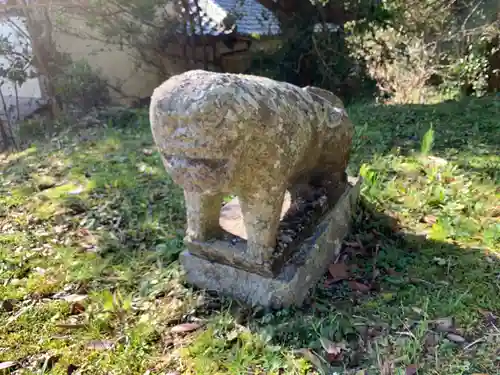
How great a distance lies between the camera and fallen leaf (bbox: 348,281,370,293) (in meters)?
2.18

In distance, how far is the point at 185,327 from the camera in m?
1.94

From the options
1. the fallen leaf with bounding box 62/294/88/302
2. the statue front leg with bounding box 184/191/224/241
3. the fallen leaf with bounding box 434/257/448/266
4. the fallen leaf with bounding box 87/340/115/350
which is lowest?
the fallen leaf with bounding box 87/340/115/350

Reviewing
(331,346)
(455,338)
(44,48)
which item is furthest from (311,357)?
(44,48)

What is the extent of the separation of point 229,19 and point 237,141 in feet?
20.7

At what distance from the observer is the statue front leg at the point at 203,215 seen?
1918mm

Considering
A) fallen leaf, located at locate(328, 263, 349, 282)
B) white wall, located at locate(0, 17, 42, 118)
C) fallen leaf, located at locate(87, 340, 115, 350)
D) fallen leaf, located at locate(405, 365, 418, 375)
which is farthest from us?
white wall, located at locate(0, 17, 42, 118)

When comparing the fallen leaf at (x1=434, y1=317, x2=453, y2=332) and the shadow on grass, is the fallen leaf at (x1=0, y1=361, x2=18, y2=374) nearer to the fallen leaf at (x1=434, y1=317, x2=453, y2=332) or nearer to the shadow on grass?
the shadow on grass

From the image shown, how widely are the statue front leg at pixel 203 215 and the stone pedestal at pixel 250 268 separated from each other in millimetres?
A: 44

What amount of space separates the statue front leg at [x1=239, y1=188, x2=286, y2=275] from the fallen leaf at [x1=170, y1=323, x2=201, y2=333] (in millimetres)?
387

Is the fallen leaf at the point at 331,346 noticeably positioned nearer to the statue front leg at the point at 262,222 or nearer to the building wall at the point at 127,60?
the statue front leg at the point at 262,222

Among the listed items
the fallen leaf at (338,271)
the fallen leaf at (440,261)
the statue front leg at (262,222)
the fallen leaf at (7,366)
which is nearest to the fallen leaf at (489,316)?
the fallen leaf at (440,261)

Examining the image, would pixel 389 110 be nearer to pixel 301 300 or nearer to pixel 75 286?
pixel 301 300

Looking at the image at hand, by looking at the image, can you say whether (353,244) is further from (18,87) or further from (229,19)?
(18,87)

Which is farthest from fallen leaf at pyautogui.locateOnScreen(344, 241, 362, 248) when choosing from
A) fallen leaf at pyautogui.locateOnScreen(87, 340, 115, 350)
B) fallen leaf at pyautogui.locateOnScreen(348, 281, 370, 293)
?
fallen leaf at pyautogui.locateOnScreen(87, 340, 115, 350)
